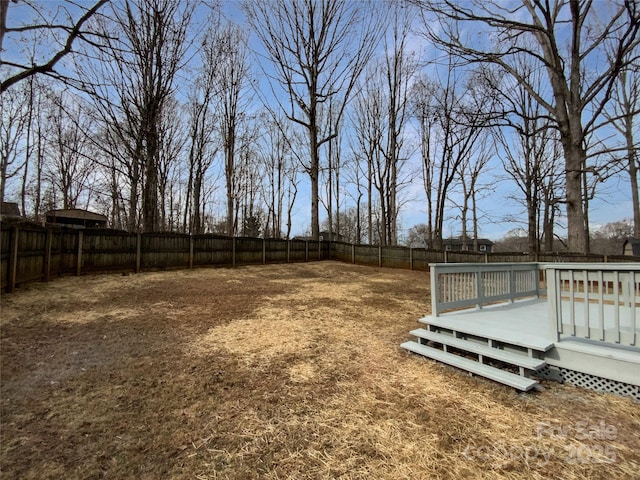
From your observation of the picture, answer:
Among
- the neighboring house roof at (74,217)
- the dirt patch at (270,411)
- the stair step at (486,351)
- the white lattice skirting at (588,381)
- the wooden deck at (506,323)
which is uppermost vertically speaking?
the neighboring house roof at (74,217)

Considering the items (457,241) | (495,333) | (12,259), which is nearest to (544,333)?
(495,333)

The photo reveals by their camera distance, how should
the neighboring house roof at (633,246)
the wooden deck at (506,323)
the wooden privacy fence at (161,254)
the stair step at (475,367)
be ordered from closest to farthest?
the stair step at (475,367) < the wooden deck at (506,323) < the wooden privacy fence at (161,254) < the neighboring house roof at (633,246)

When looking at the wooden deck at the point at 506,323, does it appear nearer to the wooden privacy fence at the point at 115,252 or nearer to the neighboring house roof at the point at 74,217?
the wooden privacy fence at the point at 115,252

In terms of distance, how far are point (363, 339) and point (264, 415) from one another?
218 centimetres

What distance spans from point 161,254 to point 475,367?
→ 34.7 feet

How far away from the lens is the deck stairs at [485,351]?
9.30 ft

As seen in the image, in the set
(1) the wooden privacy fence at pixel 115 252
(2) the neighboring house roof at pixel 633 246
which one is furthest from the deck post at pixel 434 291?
(2) the neighboring house roof at pixel 633 246

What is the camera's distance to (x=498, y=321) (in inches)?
155

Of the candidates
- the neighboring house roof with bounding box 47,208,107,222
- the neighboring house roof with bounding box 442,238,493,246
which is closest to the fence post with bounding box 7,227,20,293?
the neighboring house roof with bounding box 47,208,107,222

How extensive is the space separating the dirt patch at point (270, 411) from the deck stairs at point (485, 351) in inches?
4.9

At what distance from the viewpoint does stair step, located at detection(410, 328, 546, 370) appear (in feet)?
9.30

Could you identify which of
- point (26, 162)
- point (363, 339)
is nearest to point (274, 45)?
point (363, 339)

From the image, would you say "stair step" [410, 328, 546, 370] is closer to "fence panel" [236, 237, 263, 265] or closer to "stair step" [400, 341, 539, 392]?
"stair step" [400, 341, 539, 392]

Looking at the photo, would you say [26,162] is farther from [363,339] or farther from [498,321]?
[498,321]
